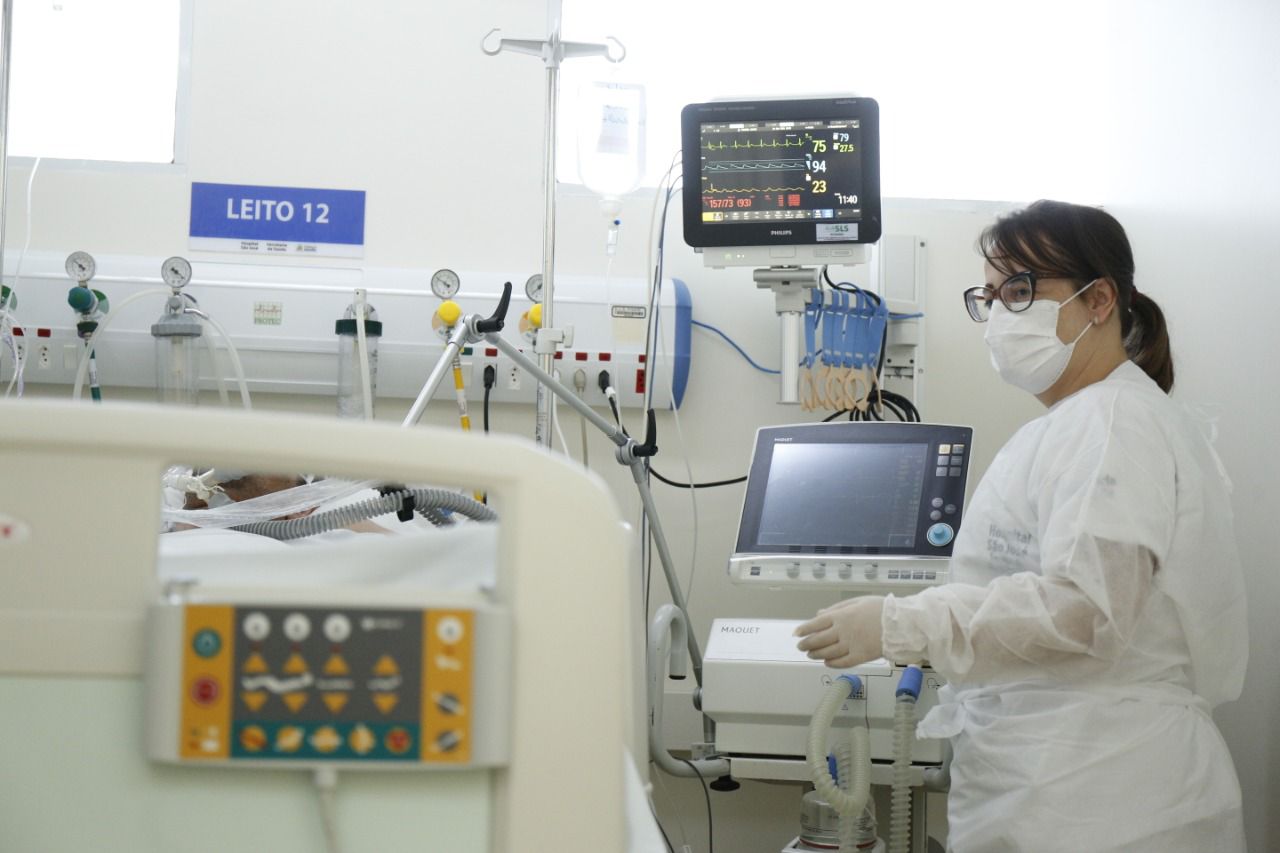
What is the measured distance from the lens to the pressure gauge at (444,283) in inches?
111

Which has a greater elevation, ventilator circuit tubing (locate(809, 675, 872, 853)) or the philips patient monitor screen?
the philips patient monitor screen

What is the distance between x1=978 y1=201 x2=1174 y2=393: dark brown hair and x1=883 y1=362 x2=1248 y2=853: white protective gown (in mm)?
209

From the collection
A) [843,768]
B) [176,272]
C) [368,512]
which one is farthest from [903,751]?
[176,272]

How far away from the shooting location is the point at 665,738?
2.93 meters

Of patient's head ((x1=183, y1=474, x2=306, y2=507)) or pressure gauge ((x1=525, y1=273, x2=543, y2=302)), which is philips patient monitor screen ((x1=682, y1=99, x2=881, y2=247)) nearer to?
pressure gauge ((x1=525, y1=273, x2=543, y2=302))

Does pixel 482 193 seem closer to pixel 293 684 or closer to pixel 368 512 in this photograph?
pixel 368 512

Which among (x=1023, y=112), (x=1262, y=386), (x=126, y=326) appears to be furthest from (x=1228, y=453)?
(x=126, y=326)

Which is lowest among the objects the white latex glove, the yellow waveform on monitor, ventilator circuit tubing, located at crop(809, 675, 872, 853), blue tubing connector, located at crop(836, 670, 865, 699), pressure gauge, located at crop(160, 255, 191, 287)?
ventilator circuit tubing, located at crop(809, 675, 872, 853)

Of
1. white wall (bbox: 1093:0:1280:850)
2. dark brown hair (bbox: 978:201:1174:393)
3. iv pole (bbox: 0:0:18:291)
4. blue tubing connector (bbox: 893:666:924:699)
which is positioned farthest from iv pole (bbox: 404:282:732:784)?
white wall (bbox: 1093:0:1280:850)

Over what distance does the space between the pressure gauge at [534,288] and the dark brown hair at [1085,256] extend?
3.82 feet

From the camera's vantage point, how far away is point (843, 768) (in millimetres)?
2158

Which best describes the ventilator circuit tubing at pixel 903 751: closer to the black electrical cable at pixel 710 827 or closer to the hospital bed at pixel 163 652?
the black electrical cable at pixel 710 827

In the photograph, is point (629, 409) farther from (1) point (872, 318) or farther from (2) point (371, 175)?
(2) point (371, 175)

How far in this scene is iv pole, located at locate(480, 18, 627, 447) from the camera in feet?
8.17
